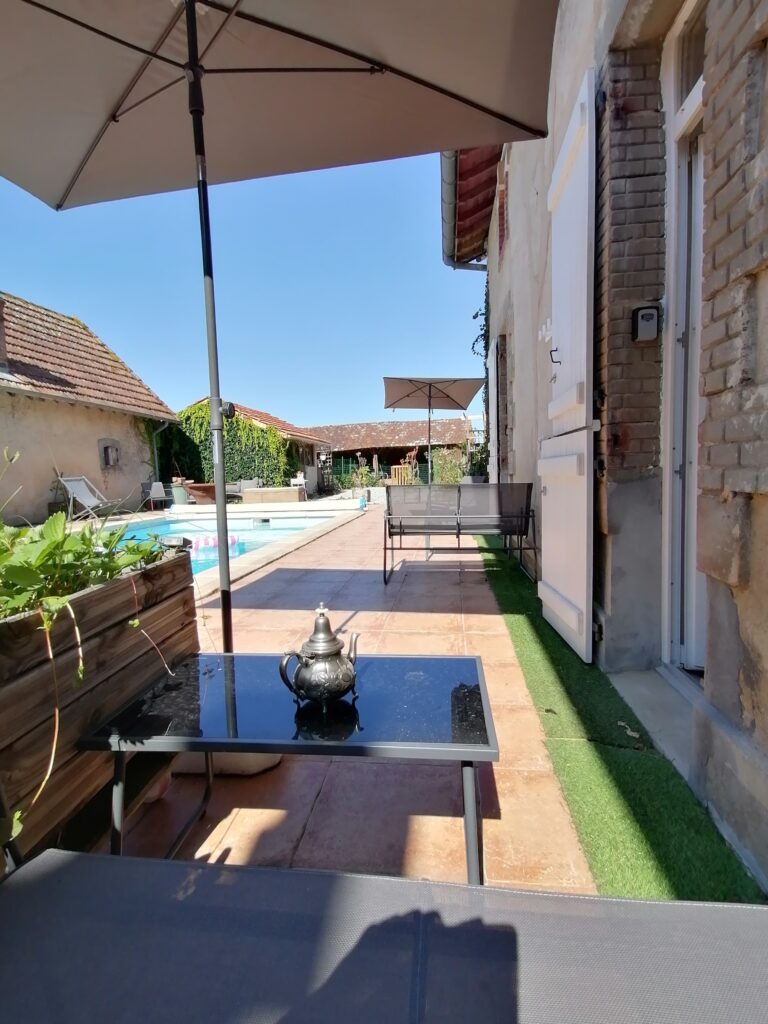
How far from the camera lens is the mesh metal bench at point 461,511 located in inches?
177

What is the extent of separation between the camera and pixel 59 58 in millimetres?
2117

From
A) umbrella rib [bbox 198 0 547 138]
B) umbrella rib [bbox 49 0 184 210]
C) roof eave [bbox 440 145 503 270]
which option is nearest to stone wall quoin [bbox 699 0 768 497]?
umbrella rib [bbox 198 0 547 138]

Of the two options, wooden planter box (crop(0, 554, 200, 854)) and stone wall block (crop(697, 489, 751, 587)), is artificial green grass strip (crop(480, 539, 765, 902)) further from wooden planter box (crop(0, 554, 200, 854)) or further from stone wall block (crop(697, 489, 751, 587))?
wooden planter box (crop(0, 554, 200, 854))

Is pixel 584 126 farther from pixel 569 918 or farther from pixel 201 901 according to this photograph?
pixel 201 901

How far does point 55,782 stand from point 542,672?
220cm

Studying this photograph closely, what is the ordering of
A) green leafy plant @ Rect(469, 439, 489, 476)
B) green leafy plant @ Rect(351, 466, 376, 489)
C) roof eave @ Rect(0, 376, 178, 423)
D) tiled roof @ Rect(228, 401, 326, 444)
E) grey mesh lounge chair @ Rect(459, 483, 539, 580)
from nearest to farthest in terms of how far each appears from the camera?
1. grey mesh lounge chair @ Rect(459, 483, 539, 580)
2. green leafy plant @ Rect(469, 439, 489, 476)
3. roof eave @ Rect(0, 376, 178, 423)
4. tiled roof @ Rect(228, 401, 326, 444)
5. green leafy plant @ Rect(351, 466, 376, 489)

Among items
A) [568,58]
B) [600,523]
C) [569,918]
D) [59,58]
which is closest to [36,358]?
[59,58]

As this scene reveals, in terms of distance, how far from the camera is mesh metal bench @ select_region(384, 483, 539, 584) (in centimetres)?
449

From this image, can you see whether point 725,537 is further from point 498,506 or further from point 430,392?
point 430,392

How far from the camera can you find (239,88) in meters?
2.32

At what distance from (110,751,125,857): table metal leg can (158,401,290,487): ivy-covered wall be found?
60.0 feet

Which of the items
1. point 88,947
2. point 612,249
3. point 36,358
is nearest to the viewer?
point 88,947

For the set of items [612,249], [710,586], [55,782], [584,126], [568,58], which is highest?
[568,58]

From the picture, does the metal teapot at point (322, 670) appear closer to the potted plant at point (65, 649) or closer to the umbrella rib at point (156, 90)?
the potted plant at point (65, 649)
